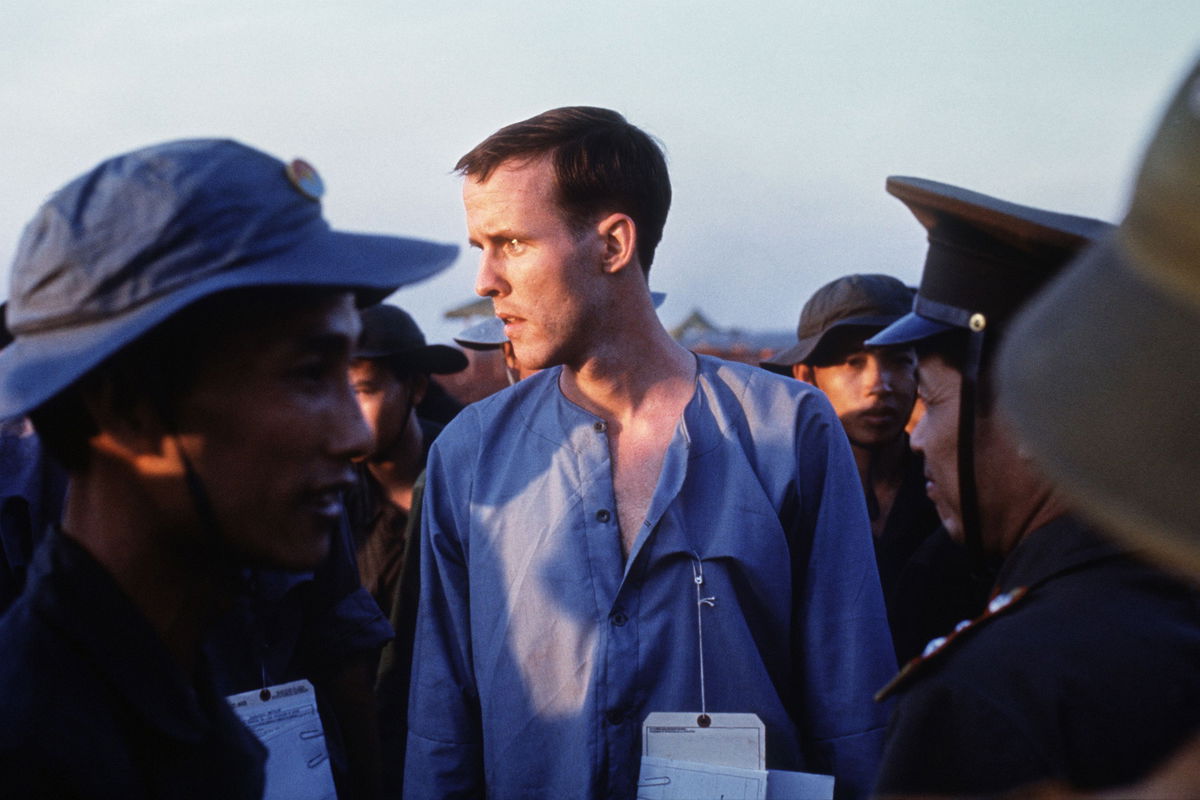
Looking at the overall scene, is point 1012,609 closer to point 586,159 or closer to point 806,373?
point 586,159

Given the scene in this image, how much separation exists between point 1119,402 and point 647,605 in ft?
6.16

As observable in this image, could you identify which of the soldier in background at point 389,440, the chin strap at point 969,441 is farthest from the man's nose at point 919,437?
the soldier in background at point 389,440

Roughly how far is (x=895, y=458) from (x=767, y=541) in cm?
193

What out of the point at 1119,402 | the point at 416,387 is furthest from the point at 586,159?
the point at 1119,402

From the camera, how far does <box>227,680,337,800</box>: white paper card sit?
7.91ft

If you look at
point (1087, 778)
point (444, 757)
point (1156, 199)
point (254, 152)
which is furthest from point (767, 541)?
point (1156, 199)

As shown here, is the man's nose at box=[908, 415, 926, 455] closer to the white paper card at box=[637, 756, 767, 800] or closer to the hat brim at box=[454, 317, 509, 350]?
the white paper card at box=[637, 756, 767, 800]

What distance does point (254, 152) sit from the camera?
1530 millimetres

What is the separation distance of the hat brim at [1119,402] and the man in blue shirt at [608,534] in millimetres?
1740

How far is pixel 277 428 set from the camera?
1.53m

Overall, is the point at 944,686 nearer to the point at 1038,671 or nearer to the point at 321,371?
the point at 1038,671

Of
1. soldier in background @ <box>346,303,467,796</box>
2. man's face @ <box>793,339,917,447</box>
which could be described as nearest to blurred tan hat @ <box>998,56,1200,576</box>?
soldier in background @ <box>346,303,467,796</box>

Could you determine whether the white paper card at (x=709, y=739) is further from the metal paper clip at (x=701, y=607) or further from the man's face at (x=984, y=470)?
the man's face at (x=984, y=470)

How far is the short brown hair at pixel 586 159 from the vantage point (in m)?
2.94
